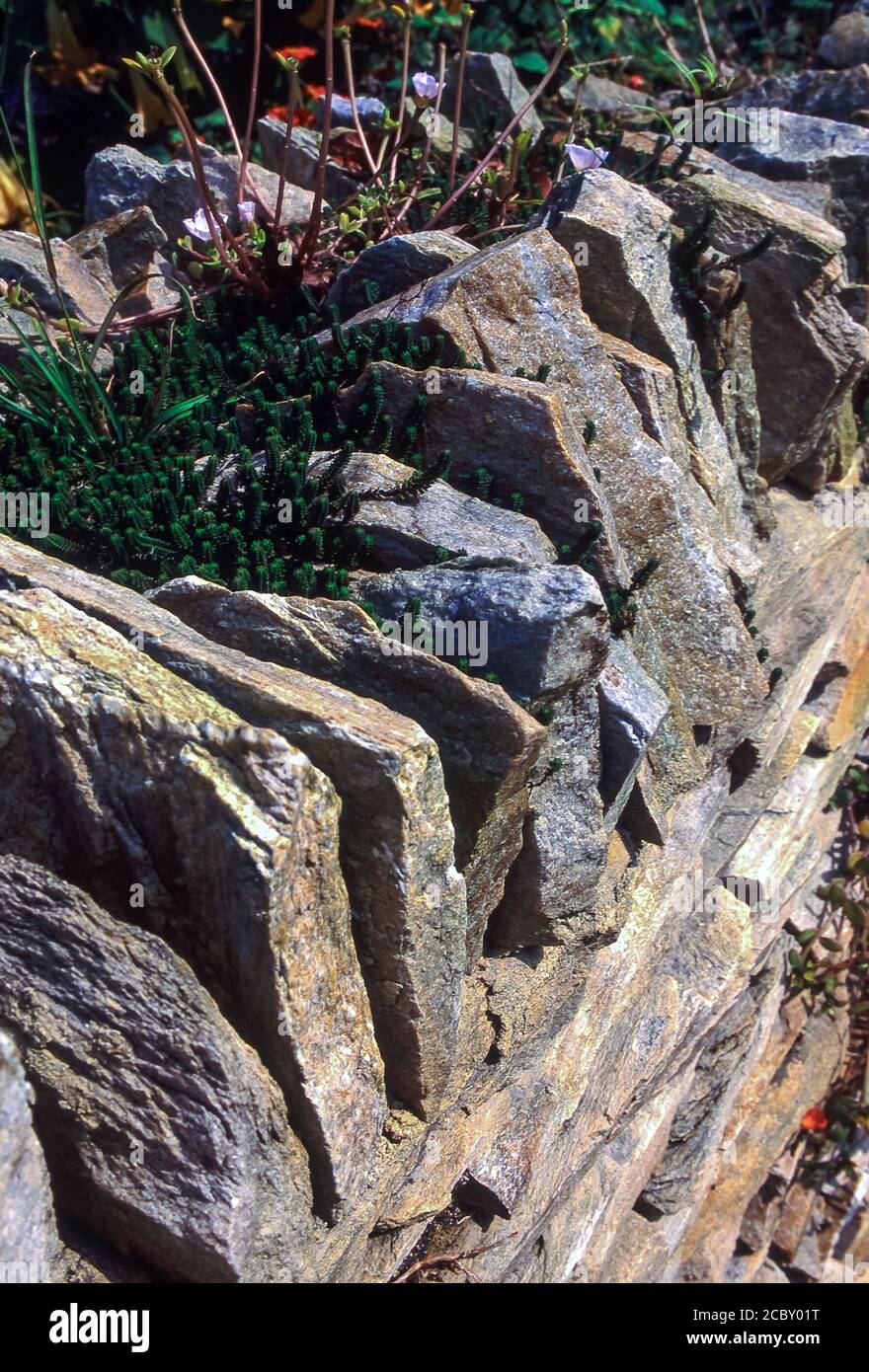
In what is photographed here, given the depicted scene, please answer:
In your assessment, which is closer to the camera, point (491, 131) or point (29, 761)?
point (29, 761)

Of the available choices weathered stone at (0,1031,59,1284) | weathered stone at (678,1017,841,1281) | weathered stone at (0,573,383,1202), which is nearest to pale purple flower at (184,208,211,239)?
weathered stone at (0,573,383,1202)

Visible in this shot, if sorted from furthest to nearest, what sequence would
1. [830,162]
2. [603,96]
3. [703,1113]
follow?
1. [603,96]
2. [703,1113]
3. [830,162]

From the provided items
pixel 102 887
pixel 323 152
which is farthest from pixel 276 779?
pixel 323 152

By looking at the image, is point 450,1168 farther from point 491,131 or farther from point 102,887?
point 491,131

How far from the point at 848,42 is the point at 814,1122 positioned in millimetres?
8914

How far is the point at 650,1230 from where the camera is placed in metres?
6.74

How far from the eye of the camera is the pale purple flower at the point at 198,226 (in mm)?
5816

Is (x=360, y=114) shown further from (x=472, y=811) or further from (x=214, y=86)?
(x=472, y=811)

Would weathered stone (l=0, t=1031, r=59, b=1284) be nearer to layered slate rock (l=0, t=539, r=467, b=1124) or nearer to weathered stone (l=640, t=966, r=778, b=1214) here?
layered slate rock (l=0, t=539, r=467, b=1124)

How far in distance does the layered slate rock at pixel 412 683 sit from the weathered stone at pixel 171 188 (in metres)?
3.75

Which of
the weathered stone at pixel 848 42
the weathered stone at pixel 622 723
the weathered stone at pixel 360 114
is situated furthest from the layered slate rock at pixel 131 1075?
the weathered stone at pixel 848 42

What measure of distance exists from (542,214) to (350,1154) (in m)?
4.61

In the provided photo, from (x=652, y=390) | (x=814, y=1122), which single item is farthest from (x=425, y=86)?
(x=814, y=1122)

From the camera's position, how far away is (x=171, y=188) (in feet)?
21.8
